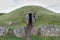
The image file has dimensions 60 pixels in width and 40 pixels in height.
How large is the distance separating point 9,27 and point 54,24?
8867 mm

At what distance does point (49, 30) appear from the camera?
34.4 m

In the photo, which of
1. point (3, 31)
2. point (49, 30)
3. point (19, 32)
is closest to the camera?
point (19, 32)

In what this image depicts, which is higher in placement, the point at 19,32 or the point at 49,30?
the point at 49,30

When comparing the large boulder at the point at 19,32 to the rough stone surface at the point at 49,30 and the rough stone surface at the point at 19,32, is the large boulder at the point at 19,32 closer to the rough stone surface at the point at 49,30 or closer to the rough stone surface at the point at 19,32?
the rough stone surface at the point at 19,32

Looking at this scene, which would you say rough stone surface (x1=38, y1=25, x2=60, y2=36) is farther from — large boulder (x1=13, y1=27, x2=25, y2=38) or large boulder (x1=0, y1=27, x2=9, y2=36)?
large boulder (x1=0, y1=27, x2=9, y2=36)

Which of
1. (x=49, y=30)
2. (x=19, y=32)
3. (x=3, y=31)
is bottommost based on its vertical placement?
(x=19, y=32)

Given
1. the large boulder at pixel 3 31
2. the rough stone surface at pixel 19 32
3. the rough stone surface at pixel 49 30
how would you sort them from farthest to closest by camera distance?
the large boulder at pixel 3 31
the rough stone surface at pixel 49 30
the rough stone surface at pixel 19 32

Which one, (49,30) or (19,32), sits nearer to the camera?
(19,32)

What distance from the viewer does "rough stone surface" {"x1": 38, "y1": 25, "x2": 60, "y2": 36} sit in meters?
34.3

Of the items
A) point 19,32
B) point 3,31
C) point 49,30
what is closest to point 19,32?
point 19,32

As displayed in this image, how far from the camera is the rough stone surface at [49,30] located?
34281 mm

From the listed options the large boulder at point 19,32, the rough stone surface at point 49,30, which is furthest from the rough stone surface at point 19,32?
the rough stone surface at point 49,30

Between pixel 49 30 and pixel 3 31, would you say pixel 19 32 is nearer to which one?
pixel 3 31

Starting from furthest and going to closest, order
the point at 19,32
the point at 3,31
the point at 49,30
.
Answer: the point at 3,31, the point at 49,30, the point at 19,32
